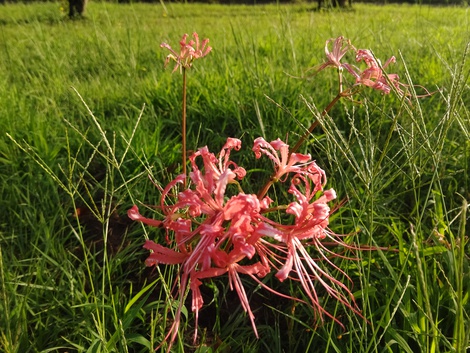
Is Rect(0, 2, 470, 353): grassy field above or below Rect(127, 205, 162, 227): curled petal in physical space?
below

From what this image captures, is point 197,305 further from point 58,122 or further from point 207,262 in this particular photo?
point 58,122

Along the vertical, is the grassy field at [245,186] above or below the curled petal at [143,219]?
below

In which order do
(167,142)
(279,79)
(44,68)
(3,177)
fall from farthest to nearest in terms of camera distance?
1. (44,68)
2. (279,79)
3. (167,142)
4. (3,177)

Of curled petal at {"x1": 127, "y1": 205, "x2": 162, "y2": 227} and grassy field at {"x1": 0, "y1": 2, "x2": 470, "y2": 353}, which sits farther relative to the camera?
grassy field at {"x1": 0, "y1": 2, "x2": 470, "y2": 353}

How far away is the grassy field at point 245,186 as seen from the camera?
110cm

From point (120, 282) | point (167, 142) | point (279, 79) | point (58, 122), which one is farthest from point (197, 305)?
point (279, 79)

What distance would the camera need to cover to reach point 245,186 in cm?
200

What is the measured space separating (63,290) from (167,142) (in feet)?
3.30

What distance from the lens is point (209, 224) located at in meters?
0.78

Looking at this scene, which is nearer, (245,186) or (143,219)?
(143,219)

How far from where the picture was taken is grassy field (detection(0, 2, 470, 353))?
110 cm

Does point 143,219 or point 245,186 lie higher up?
point 143,219

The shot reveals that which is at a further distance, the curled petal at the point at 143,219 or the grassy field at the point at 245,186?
the grassy field at the point at 245,186

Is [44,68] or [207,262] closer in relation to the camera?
[207,262]
